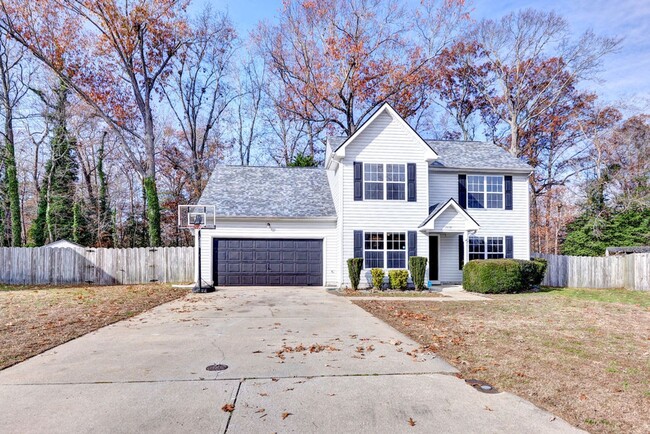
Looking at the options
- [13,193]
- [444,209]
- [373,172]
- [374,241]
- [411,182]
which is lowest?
[374,241]

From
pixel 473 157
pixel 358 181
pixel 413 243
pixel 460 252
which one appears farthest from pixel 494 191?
pixel 358 181

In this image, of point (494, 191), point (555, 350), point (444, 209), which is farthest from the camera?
point (494, 191)

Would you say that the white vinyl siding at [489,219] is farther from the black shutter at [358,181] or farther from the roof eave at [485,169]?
the black shutter at [358,181]

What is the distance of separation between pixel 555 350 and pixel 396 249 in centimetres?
1045

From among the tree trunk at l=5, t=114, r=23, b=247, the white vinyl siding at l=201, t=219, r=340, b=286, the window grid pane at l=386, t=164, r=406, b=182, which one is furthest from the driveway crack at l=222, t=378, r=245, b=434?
the tree trunk at l=5, t=114, r=23, b=247

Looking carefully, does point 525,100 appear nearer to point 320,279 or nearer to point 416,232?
point 416,232

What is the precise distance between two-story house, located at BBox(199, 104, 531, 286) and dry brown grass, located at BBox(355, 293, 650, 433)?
5363mm

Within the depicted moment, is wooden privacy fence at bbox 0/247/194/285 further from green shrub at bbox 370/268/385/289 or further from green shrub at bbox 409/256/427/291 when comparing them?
green shrub at bbox 409/256/427/291

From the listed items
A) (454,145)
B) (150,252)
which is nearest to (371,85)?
(454,145)

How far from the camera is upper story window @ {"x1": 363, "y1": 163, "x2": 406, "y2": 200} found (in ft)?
53.6

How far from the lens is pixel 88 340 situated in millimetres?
6582

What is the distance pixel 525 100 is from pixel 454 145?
1219 cm

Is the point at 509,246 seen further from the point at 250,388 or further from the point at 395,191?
the point at 250,388

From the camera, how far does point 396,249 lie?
645 inches
